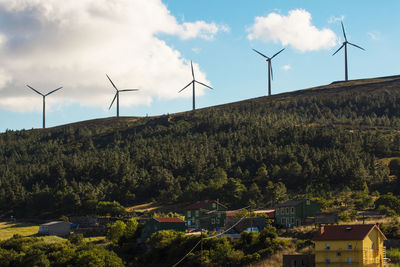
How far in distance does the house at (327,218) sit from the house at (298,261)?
19457 millimetres

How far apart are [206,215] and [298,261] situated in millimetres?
47621

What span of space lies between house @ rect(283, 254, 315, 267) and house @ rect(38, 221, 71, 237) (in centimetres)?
6550

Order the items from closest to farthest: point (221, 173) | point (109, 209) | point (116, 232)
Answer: point (116, 232) → point (109, 209) → point (221, 173)

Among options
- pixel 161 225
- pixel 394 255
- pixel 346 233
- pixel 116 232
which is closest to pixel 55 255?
pixel 116 232

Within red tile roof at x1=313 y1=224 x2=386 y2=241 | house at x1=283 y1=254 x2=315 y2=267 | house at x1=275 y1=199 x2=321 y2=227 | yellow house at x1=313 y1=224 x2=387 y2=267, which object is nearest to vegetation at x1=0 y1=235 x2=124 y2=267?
house at x1=283 y1=254 x2=315 y2=267

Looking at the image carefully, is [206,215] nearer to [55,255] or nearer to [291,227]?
[291,227]

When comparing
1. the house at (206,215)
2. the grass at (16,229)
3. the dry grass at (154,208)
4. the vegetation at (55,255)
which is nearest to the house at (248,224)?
the house at (206,215)

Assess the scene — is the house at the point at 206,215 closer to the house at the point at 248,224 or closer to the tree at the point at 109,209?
the house at the point at 248,224

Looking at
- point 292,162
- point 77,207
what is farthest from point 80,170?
point 292,162

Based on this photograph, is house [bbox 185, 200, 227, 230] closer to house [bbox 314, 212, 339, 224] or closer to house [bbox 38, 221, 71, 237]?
house [bbox 314, 212, 339, 224]

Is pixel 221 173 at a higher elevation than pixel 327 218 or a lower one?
higher

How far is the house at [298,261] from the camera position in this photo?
73.8 m

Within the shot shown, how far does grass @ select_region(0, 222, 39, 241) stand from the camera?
125500 mm

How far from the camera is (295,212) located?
336 ft
